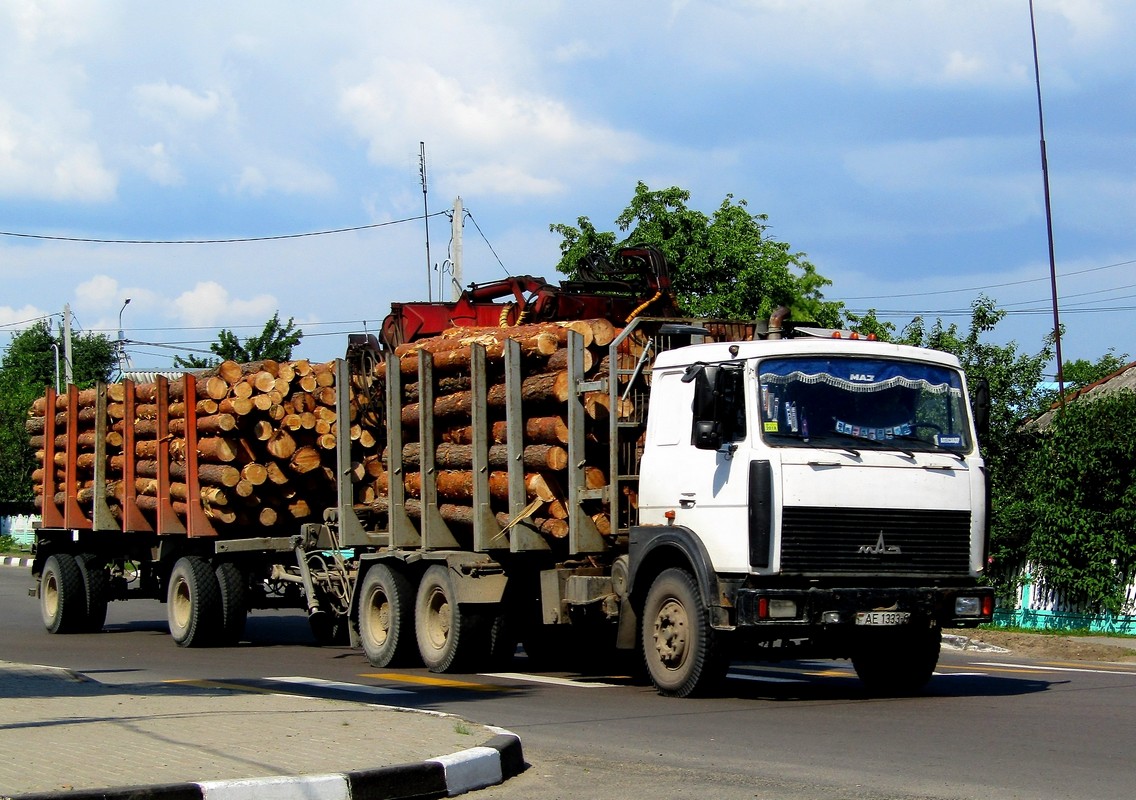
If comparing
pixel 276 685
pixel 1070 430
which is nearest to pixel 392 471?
pixel 276 685

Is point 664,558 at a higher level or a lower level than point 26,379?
lower

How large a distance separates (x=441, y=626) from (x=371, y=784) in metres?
7.06

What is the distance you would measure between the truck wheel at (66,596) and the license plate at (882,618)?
42.2ft

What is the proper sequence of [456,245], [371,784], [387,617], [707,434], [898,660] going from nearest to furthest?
[371,784] < [707,434] < [898,660] < [387,617] < [456,245]

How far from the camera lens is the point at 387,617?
14992 millimetres

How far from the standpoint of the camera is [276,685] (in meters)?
13.0

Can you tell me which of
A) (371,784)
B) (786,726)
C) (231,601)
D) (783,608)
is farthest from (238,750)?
(231,601)

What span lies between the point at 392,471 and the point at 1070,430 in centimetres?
1052

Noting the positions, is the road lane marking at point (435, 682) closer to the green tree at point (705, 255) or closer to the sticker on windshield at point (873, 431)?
the sticker on windshield at point (873, 431)

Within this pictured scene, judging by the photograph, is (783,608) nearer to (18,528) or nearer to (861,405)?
(861,405)

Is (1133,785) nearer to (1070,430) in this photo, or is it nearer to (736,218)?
(1070,430)

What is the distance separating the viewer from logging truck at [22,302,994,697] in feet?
35.8

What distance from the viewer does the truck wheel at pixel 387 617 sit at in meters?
14.6

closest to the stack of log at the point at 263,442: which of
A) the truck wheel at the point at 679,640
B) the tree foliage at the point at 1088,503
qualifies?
the truck wheel at the point at 679,640
